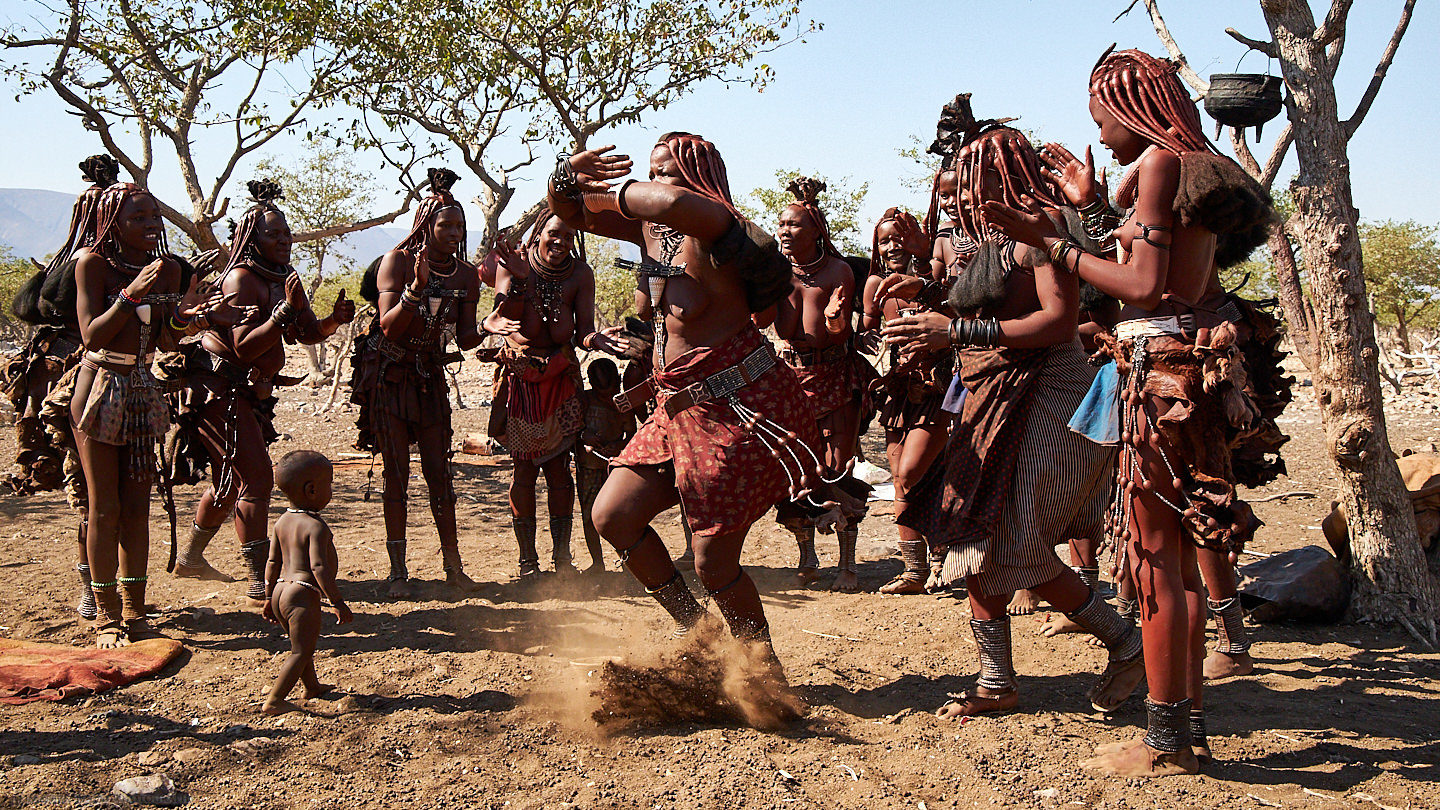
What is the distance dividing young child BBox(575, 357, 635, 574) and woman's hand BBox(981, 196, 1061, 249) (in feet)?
10.5

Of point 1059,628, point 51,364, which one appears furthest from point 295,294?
point 1059,628

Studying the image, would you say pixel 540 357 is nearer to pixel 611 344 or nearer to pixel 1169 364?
pixel 611 344

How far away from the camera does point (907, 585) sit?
222 inches

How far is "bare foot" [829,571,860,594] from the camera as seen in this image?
581 cm

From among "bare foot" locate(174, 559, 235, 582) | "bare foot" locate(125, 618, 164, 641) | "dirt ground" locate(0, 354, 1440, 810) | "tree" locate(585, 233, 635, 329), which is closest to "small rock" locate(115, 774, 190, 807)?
"dirt ground" locate(0, 354, 1440, 810)

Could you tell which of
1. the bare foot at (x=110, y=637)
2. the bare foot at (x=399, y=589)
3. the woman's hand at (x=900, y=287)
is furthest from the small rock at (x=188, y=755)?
the woman's hand at (x=900, y=287)

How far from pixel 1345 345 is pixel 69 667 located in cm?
573

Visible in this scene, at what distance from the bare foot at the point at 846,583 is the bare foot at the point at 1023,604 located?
3.12 ft

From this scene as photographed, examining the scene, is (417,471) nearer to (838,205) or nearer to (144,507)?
(144,507)

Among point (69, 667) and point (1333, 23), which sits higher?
point (1333, 23)

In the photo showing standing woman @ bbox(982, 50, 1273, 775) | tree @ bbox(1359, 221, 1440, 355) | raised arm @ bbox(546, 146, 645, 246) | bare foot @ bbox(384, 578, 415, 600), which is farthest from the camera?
tree @ bbox(1359, 221, 1440, 355)

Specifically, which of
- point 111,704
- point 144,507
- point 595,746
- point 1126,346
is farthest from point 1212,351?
point 144,507

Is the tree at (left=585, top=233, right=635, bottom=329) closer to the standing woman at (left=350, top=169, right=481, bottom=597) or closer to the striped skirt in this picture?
the standing woman at (left=350, top=169, right=481, bottom=597)

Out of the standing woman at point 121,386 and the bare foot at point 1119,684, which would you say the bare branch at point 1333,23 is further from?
the standing woman at point 121,386
